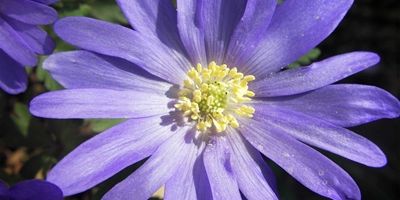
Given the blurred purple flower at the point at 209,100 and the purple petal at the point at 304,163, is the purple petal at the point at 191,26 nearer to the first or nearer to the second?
the blurred purple flower at the point at 209,100

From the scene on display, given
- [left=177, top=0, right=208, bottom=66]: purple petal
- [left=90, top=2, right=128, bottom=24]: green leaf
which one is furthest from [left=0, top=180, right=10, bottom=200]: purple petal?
[left=90, top=2, right=128, bottom=24]: green leaf

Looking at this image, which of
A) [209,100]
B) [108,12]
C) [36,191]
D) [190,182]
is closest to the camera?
[36,191]

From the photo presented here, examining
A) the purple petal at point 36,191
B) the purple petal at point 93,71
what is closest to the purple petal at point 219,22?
the purple petal at point 93,71

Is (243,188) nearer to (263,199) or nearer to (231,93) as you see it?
(263,199)

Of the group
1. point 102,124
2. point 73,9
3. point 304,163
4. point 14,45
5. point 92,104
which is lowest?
point 304,163

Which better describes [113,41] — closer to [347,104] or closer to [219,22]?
[219,22]

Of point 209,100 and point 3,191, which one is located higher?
point 209,100

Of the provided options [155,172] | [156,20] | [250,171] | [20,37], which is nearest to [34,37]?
[20,37]
